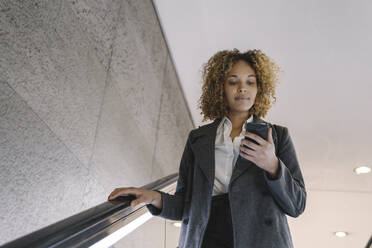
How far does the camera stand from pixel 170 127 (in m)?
4.04

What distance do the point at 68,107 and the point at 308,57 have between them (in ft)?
9.05

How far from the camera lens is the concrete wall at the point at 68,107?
1.36m

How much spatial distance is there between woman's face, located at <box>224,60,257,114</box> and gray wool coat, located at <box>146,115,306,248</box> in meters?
0.22

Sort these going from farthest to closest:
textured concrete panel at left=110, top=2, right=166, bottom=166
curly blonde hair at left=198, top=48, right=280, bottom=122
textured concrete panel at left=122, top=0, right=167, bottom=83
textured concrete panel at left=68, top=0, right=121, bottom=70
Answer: textured concrete panel at left=122, top=0, right=167, bottom=83
textured concrete panel at left=110, top=2, right=166, bottom=166
textured concrete panel at left=68, top=0, right=121, bottom=70
curly blonde hair at left=198, top=48, right=280, bottom=122

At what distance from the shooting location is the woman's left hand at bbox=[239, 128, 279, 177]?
127 cm

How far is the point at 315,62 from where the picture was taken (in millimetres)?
3887

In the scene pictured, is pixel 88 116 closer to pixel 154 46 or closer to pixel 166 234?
pixel 166 234

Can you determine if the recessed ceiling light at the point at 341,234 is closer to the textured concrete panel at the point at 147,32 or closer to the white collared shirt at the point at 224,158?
the textured concrete panel at the point at 147,32

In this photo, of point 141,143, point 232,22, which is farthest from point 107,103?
point 232,22

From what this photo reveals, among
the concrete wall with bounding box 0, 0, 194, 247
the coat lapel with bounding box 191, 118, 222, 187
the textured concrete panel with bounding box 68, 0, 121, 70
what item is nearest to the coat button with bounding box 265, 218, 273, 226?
the coat lapel with bounding box 191, 118, 222, 187

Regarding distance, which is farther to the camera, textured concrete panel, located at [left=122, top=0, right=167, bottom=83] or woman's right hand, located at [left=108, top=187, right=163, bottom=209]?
textured concrete panel, located at [left=122, top=0, right=167, bottom=83]

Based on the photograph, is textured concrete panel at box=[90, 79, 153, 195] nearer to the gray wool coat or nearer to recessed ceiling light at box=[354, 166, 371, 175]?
the gray wool coat

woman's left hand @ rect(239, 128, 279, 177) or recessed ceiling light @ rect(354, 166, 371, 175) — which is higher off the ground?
woman's left hand @ rect(239, 128, 279, 177)

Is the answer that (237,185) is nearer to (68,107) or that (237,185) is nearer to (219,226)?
(219,226)
